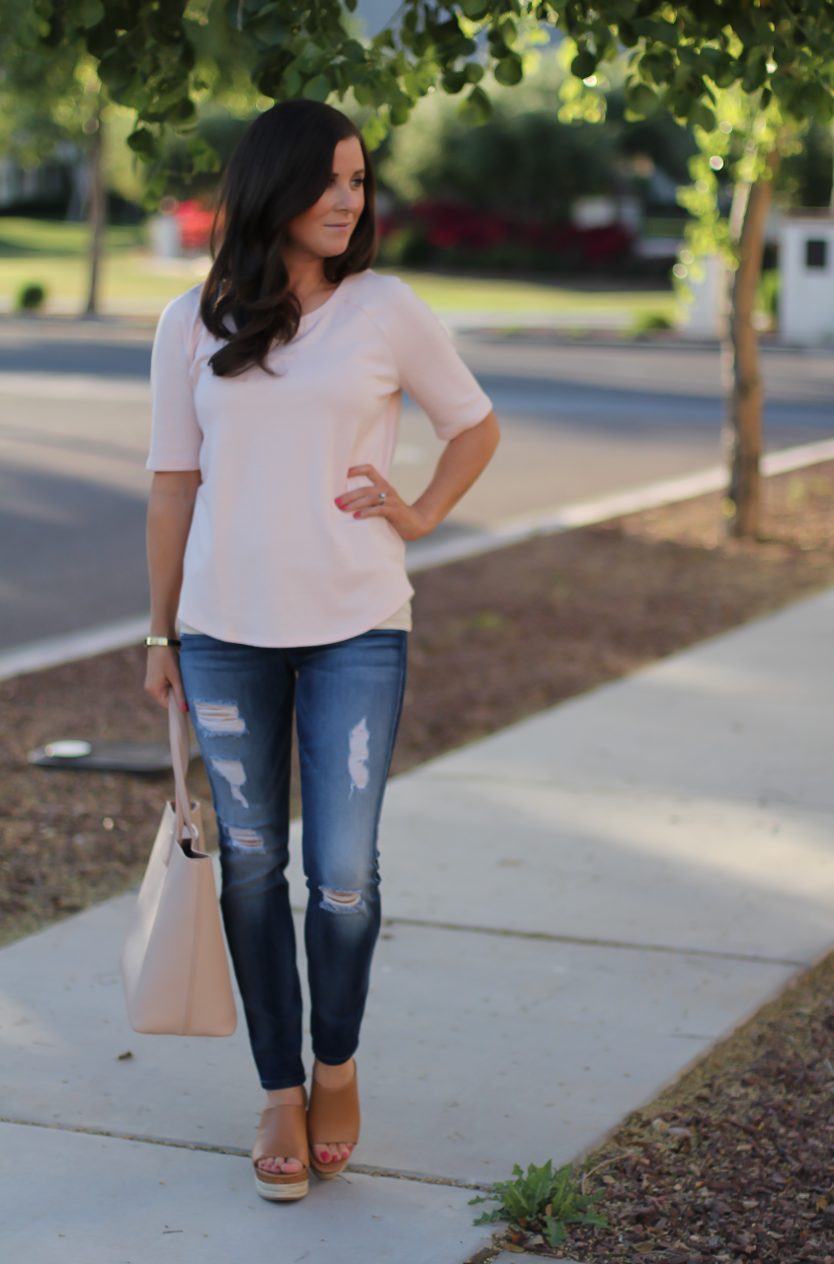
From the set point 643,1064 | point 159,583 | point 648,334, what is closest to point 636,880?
point 643,1064

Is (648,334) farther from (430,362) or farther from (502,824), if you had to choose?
(430,362)

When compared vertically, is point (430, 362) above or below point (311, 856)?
above

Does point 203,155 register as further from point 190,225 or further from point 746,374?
point 190,225

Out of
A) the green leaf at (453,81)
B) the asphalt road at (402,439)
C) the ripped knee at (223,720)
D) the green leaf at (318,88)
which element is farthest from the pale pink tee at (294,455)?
the asphalt road at (402,439)

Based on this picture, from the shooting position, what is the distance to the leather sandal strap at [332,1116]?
2.89m

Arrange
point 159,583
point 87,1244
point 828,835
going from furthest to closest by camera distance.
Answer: point 828,835 < point 159,583 < point 87,1244

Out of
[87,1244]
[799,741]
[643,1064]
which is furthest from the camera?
Result: [799,741]

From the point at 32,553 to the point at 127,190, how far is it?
149 ft

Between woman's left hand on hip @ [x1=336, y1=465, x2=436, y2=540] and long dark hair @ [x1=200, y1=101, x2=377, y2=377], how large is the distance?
0.86 feet

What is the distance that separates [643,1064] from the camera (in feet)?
11.0

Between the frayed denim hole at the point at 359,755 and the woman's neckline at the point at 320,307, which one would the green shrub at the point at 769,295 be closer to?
the woman's neckline at the point at 320,307

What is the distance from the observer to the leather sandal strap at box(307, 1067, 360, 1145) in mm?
2895

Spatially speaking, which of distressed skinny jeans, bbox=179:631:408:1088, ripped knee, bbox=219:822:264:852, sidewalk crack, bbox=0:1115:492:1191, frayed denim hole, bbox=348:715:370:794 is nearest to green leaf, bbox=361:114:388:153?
distressed skinny jeans, bbox=179:631:408:1088

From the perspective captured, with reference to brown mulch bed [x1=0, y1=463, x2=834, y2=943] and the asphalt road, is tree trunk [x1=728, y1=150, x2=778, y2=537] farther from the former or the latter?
the asphalt road
